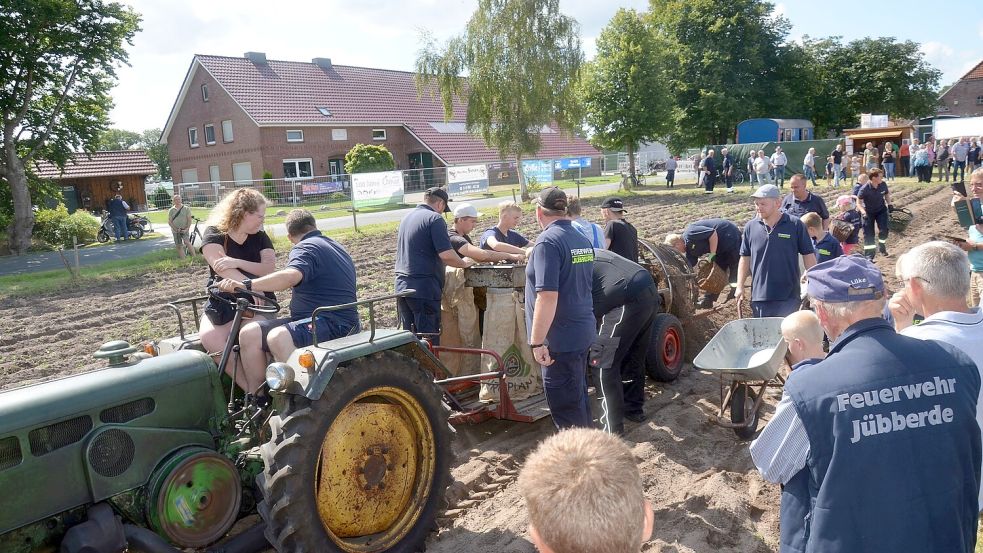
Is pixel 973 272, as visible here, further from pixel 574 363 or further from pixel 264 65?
pixel 264 65

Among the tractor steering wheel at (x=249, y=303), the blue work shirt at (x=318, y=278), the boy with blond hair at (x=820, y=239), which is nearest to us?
the tractor steering wheel at (x=249, y=303)

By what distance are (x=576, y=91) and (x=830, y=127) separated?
29335 millimetres

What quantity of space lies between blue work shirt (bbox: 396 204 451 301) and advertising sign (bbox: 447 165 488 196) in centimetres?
1943

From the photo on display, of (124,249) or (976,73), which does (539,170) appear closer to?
(124,249)

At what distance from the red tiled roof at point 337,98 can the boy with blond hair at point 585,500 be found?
3110 cm

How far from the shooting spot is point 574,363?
4309 mm

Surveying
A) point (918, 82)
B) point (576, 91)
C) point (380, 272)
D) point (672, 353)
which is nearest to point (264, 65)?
point (576, 91)

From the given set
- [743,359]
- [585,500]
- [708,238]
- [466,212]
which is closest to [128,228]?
[466,212]

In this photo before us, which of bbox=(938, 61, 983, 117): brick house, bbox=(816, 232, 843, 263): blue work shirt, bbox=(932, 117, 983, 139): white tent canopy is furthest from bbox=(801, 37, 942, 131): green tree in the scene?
bbox=(816, 232, 843, 263): blue work shirt

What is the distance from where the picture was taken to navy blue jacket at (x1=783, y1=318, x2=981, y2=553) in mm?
2041

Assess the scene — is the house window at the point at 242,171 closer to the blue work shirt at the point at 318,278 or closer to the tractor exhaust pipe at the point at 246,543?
the blue work shirt at the point at 318,278

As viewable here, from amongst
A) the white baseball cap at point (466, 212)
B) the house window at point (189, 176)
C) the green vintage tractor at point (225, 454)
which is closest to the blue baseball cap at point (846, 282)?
the green vintage tractor at point (225, 454)

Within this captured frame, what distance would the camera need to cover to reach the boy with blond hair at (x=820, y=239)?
6465 mm

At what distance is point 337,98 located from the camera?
3616cm
